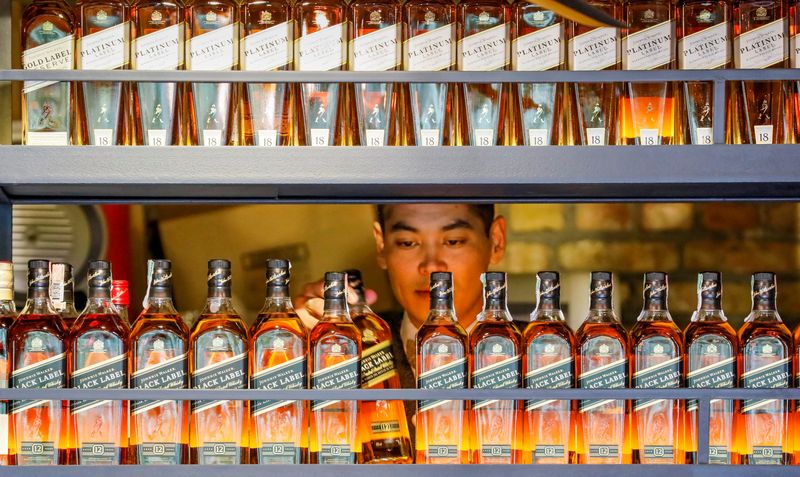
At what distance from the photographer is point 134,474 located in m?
1.39

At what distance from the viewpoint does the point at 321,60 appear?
1464 millimetres

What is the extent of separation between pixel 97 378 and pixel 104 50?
1.55ft

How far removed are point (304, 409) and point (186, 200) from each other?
456 mm

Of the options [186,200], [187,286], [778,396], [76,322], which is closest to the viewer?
[778,396]

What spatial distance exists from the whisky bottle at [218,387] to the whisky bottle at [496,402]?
33 centimetres

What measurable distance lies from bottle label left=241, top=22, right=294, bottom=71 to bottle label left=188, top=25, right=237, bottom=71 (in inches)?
0.8

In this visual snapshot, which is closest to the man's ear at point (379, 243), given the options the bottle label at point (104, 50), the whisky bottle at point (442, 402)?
the whisky bottle at point (442, 402)

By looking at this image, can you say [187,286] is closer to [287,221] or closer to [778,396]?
[287,221]

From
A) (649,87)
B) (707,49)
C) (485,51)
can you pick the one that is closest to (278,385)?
(485,51)

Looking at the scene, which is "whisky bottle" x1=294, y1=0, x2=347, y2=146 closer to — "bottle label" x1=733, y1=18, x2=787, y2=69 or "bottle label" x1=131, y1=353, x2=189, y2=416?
"bottle label" x1=131, y1=353, x2=189, y2=416

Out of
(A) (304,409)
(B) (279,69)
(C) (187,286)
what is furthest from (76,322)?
(C) (187,286)

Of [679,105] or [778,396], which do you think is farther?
[679,105]

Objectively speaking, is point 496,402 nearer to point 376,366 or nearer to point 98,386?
point 376,366

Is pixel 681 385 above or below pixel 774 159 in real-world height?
below
